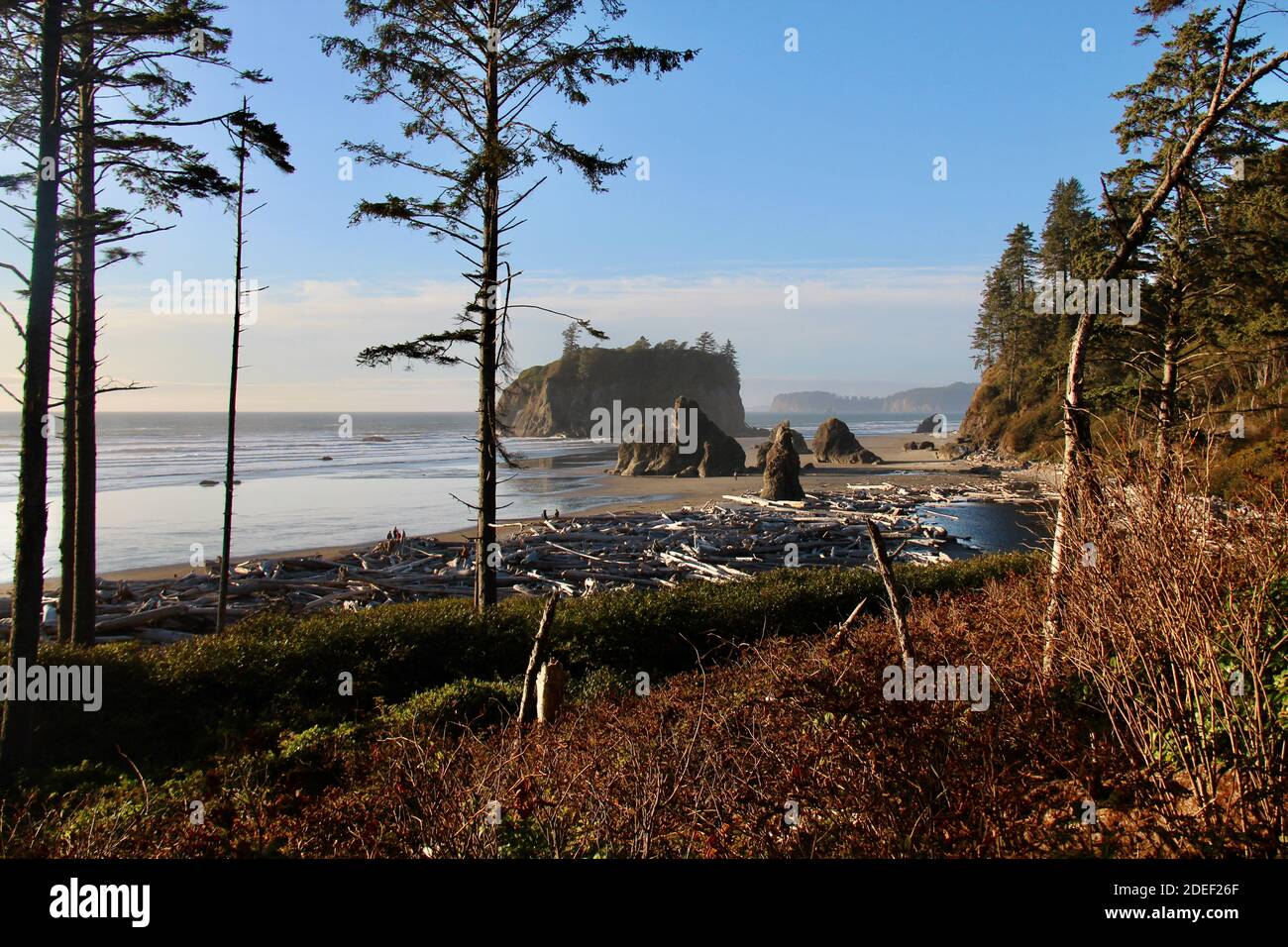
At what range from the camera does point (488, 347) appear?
42.7ft

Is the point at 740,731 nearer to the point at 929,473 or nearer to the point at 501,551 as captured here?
the point at 501,551

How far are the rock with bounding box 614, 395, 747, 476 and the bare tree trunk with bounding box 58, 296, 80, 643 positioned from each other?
126 feet

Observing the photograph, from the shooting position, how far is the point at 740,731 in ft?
23.0

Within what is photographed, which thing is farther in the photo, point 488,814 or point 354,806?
point 354,806

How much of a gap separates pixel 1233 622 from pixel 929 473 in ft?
155

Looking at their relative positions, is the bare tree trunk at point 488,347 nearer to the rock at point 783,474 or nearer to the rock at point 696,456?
the rock at point 783,474

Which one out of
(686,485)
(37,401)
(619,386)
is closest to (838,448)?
(686,485)

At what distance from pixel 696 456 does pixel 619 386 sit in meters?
97.7

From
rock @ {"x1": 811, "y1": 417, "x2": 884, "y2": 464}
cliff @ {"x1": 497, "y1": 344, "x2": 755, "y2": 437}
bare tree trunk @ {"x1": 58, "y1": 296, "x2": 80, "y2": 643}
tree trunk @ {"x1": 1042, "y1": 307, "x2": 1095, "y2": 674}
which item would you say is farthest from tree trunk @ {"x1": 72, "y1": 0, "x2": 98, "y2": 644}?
cliff @ {"x1": 497, "y1": 344, "x2": 755, "y2": 437}

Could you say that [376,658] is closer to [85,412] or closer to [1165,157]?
[85,412]

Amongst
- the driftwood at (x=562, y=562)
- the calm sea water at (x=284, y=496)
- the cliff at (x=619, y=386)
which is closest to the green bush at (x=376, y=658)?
the driftwood at (x=562, y=562)

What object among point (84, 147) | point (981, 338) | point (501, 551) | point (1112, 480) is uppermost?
point (981, 338)
